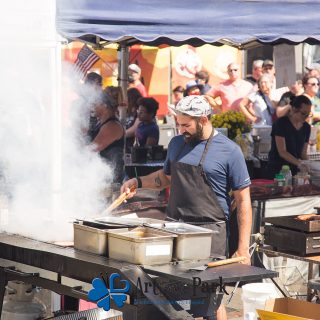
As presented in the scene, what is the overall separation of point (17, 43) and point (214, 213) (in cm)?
166

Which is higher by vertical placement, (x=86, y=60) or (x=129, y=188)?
(x=86, y=60)

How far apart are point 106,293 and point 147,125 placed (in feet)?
18.8

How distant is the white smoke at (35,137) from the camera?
491 centimetres

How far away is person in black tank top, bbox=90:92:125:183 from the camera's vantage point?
678 cm

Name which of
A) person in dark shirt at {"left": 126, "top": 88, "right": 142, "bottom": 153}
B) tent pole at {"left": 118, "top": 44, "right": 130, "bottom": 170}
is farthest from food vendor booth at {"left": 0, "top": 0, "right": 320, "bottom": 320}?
person in dark shirt at {"left": 126, "top": 88, "right": 142, "bottom": 153}

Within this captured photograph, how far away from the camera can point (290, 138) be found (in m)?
8.12

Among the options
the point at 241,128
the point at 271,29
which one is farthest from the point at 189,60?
the point at 271,29

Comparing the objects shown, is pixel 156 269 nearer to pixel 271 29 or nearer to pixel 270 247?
pixel 270 247

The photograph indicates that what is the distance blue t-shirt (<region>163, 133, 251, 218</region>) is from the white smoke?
2.51 feet

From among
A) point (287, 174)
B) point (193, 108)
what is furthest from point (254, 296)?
point (287, 174)

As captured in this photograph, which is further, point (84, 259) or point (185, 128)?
point (185, 128)

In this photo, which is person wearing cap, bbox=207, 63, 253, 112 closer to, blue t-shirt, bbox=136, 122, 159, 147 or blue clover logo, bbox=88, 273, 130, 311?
blue t-shirt, bbox=136, 122, 159, 147

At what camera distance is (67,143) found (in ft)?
17.4

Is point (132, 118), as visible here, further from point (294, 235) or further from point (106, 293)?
point (106, 293)
